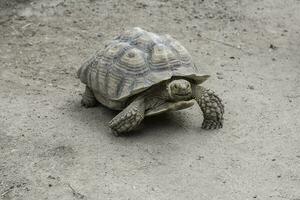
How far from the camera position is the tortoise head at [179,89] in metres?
5.25

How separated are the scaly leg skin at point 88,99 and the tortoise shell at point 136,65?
0.20 meters

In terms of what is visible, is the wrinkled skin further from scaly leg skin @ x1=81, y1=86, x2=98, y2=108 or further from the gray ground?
scaly leg skin @ x1=81, y1=86, x2=98, y2=108

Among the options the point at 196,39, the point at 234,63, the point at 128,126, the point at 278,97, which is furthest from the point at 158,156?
the point at 196,39

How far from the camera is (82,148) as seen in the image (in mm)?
5176

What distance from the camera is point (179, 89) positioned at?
5246 mm

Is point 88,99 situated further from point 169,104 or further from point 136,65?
point 169,104

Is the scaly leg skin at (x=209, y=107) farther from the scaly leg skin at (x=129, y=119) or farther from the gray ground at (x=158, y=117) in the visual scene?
the scaly leg skin at (x=129, y=119)

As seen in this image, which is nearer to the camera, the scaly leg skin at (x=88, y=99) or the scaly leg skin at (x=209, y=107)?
the scaly leg skin at (x=209, y=107)

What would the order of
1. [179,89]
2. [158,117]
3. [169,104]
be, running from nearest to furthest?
[179,89] → [169,104] → [158,117]

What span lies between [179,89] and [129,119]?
1.68ft

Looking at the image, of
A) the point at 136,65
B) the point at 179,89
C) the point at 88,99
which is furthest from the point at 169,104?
the point at 88,99

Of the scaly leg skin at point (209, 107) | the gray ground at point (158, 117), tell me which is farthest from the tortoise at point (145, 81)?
the gray ground at point (158, 117)

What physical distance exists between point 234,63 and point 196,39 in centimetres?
81

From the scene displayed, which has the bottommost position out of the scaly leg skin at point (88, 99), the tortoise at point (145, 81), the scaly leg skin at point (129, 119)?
the scaly leg skin at point (88, 99)
